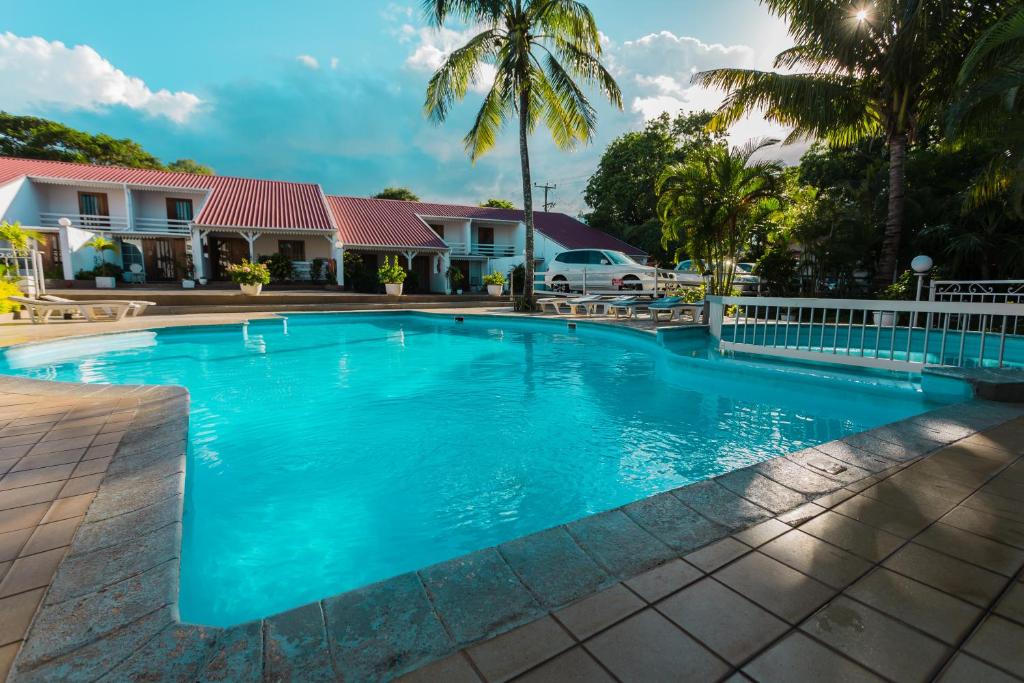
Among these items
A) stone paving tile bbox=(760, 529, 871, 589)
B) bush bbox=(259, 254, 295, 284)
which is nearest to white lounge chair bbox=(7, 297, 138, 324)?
bush bbox=(259, 254, 295, 284)

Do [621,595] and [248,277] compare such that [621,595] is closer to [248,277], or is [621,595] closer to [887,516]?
[887,516]

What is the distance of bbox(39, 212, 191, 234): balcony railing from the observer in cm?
2111

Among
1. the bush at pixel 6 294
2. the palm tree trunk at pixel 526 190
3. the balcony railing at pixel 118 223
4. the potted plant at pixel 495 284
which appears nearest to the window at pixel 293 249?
the balcony railing at pixel 118 223

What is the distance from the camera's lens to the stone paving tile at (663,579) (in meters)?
1.61

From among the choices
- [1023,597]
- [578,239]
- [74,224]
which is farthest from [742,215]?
[74,224]

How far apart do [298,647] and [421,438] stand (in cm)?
326

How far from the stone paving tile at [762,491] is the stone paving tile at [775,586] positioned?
1.70 feet

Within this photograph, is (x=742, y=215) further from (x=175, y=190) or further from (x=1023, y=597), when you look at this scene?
(x=175, y=190)

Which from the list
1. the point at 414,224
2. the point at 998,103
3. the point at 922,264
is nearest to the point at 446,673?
the point at 922,264

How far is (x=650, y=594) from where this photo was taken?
1.60 m

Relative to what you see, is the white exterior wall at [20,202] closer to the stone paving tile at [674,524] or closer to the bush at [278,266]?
the bush at [278,266]

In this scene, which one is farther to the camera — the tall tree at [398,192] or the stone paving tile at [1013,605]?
the tall tree at [398,192]

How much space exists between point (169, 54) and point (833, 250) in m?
28.8

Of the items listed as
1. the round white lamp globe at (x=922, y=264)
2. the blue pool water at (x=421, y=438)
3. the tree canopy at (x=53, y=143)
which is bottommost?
the blue pool water at (x=421, y=438)
